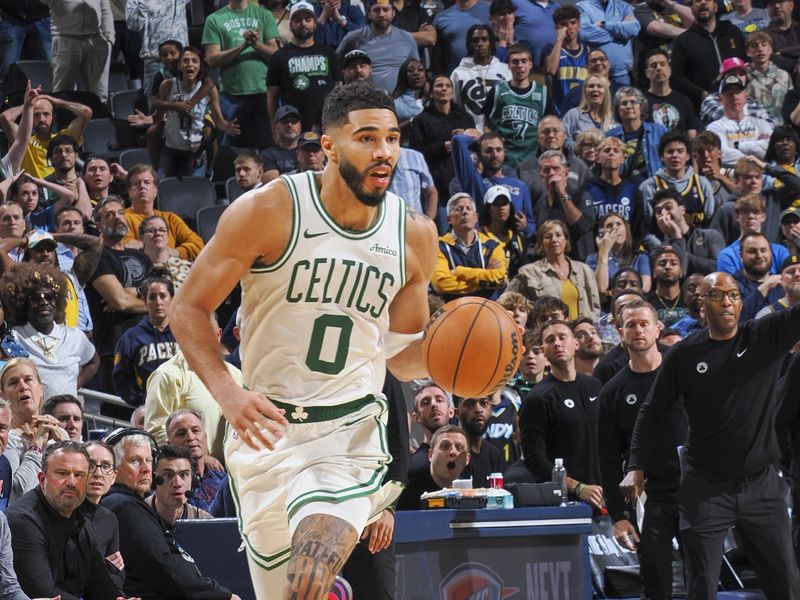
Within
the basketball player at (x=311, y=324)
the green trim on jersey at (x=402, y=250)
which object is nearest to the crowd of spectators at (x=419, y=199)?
the basketball player at (x=311, y=324)

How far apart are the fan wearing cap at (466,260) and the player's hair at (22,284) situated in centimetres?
316

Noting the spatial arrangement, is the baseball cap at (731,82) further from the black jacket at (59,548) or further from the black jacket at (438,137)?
the black jacket at (59,548)

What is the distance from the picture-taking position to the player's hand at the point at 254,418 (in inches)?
164

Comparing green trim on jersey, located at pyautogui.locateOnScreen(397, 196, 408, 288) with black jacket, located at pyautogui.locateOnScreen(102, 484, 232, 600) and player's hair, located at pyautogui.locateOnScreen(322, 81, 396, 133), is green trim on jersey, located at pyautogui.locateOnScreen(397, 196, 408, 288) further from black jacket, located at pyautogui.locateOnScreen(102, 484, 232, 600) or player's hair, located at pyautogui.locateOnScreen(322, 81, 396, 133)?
black jacket, located at pyautogui.locateOnScreen(102, 484, 232, 600)

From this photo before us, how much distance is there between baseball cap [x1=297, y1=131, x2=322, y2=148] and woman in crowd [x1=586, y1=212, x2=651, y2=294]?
2592 millimetres

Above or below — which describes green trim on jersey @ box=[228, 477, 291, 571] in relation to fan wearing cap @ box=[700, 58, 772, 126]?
below

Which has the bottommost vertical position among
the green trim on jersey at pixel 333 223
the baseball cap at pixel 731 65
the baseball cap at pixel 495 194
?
the baseball cap at pixel 495 194

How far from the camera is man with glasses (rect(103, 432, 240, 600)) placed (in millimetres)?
6793

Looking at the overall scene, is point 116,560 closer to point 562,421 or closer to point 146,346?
point 146,346

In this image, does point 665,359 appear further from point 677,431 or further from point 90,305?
point 90,305

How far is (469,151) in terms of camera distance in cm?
1238

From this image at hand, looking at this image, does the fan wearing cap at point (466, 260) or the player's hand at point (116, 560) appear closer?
the player's hand at point (116, 560)

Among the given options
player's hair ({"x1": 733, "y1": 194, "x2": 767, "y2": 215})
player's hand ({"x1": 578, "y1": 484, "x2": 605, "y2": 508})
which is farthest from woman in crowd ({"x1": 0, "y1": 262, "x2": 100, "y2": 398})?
player's hair ({"x1": 733, "y1": 194, "x2": 767, "y2": 215})

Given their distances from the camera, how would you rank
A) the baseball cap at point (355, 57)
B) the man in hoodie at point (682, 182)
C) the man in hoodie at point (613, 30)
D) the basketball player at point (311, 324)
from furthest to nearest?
the man in hoodie at point (613, 30), the baseball cap at point (355, 57), the man in hoodie at point (682, 182), the basketball player at point (311, 324)
